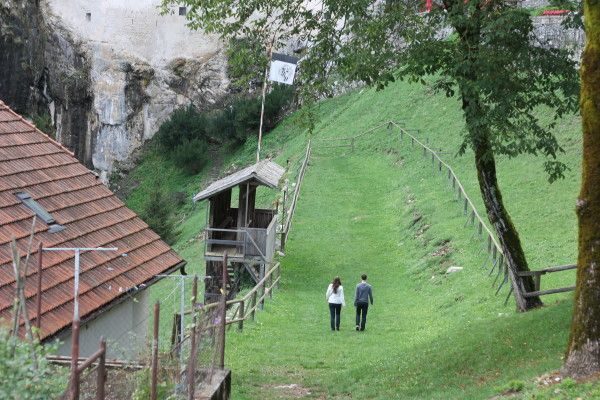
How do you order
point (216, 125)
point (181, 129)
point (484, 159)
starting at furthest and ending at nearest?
point (181, 129)
point (216, 125)
point (484, 159)

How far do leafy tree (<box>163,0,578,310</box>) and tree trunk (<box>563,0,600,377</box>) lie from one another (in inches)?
161

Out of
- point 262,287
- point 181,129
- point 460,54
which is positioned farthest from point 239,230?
point 181,129

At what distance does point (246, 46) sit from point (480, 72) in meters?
4.13

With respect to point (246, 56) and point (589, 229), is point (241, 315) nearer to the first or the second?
point (246, 56)

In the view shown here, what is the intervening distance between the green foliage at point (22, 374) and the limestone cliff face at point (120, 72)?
48.5m

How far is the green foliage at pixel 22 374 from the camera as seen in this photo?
6293 mm

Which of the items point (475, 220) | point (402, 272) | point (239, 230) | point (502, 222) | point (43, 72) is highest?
point (43, 72)

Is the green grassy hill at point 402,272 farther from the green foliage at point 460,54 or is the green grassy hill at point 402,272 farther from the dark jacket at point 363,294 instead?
the green foliage at point 460,54

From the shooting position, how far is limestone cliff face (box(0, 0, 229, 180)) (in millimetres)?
55312

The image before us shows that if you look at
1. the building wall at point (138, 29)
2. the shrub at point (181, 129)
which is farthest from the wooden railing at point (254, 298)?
the building wall at point (138, 29)

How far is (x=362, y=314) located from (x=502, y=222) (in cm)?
459

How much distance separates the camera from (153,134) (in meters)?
57.6

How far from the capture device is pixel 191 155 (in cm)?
5266


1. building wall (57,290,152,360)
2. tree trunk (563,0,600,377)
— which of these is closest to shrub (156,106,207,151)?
building wall (57,290,152,360)
